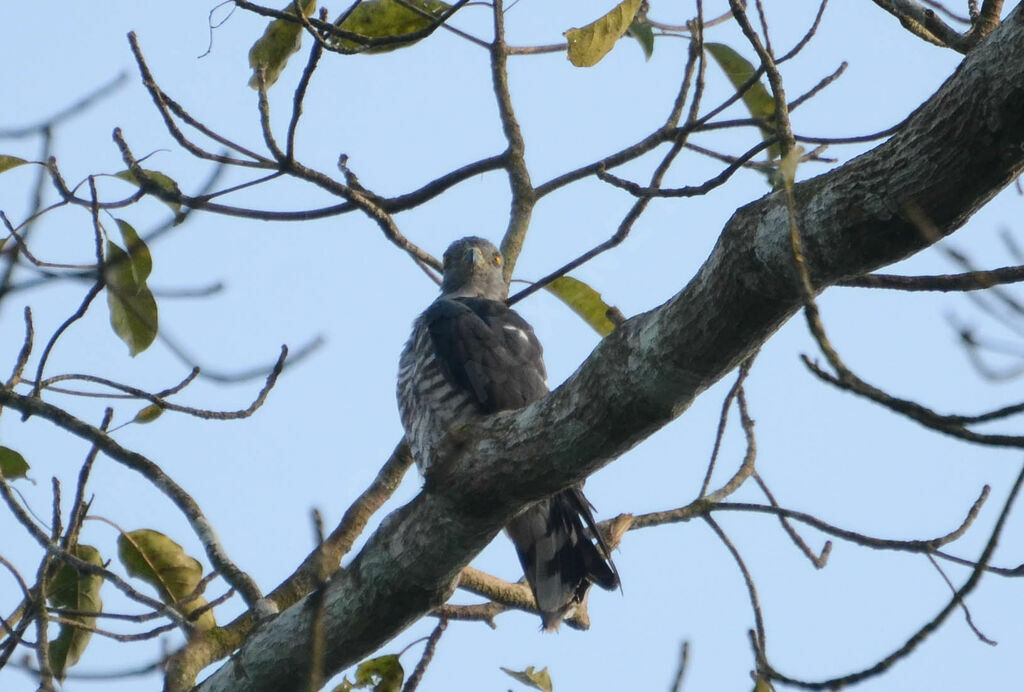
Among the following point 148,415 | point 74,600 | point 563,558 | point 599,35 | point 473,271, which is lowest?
point 563,558

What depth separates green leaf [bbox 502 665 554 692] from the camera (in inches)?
145

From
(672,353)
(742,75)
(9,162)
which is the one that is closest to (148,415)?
(9,162)

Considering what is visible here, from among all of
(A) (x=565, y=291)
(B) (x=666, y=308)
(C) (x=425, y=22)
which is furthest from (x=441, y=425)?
(B) (x=666, y=308)

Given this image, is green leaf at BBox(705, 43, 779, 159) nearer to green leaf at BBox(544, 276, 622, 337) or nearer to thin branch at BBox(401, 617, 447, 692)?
green leaf at BBox(544, 276, 622, 337)

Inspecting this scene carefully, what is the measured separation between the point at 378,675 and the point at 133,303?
141 centimetres

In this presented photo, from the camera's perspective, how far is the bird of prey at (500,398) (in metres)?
4.39

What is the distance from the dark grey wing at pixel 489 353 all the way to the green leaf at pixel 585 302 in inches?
18.2

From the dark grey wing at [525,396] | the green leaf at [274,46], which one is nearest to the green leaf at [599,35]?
the green leaf at [274,46]

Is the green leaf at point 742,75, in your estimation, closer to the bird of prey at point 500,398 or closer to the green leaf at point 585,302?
the green leaf at point 585,302

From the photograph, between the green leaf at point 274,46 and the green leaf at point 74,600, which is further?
the green leaf at point 274,46

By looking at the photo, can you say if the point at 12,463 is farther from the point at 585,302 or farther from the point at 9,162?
the point at 585,302

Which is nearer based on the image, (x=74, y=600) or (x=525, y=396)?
(x=74, y=600)

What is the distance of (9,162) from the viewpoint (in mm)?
3877

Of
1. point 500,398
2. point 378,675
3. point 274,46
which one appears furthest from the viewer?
point 500,398
